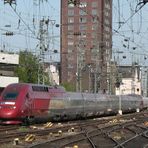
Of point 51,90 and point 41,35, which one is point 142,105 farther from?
point 51,90

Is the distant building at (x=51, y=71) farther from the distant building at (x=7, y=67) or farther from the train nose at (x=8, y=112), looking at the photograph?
the train nose at (x=8, y=112)

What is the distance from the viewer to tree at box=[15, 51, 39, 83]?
373 ft

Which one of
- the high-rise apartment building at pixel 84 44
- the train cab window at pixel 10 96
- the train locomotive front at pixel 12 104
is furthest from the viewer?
the high-rise apartment building at pixel 84 44

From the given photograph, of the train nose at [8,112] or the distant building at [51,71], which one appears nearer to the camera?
the train nose at [8,112]

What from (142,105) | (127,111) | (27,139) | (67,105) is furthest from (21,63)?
(27,139)

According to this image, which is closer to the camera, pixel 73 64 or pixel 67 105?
pixel 67 105

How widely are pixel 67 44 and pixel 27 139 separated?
109 m

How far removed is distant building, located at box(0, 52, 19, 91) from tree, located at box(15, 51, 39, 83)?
2322 centimetres

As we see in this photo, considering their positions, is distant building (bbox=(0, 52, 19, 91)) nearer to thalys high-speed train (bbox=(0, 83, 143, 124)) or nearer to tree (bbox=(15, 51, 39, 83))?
tree (bbox=(15, 51, 39, 83))

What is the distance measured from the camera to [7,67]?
87.4 m

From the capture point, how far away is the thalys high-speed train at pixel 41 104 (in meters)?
34.9

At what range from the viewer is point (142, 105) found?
290 ft

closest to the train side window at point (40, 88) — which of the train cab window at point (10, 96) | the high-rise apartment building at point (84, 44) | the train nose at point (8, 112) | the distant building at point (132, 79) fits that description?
the train cab window at point (10, 96)

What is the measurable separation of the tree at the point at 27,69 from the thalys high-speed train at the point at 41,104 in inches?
2328
